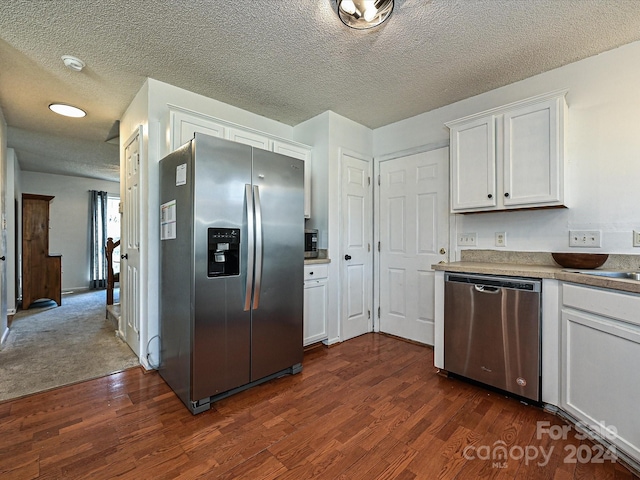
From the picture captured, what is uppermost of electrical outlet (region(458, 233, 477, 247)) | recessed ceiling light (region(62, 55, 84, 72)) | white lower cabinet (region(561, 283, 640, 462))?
recessed ceiling light (region(62, 55, 84, 72))

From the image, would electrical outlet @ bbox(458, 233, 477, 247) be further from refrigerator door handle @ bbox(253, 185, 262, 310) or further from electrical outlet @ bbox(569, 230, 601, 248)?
refrigerator door handle @ bbox(253, 185, 262, 310)

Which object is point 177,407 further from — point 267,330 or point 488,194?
point 488,194

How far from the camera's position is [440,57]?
2203mm

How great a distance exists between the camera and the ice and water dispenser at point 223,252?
1983 mm

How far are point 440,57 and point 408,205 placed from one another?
1457 millimetres

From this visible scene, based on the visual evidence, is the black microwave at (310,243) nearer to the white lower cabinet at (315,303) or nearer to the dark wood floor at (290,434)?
the white lower cabinet at (315,303)

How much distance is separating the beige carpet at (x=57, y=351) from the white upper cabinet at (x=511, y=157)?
3282 mm

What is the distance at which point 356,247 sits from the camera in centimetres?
342

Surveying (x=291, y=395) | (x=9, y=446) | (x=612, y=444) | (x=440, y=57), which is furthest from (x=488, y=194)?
(x=9, y=446)

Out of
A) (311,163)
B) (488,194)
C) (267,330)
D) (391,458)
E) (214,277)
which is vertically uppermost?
(311,163)

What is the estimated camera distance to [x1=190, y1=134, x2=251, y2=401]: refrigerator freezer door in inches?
75.6

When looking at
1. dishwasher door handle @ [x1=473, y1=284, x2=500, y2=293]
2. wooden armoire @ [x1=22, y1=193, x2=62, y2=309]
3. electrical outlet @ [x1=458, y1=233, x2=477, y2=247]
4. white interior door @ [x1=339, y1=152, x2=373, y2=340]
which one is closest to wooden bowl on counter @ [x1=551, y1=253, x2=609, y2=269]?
dishwasher door handle @ [x1=473, y1=284, x2=500, y2=293]

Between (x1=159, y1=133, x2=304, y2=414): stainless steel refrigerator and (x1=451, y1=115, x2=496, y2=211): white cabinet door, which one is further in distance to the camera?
(x1=451, y1=115, x2=496, y2=211): white cabinet door

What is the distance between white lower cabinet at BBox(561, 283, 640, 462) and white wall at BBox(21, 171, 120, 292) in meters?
8.00
